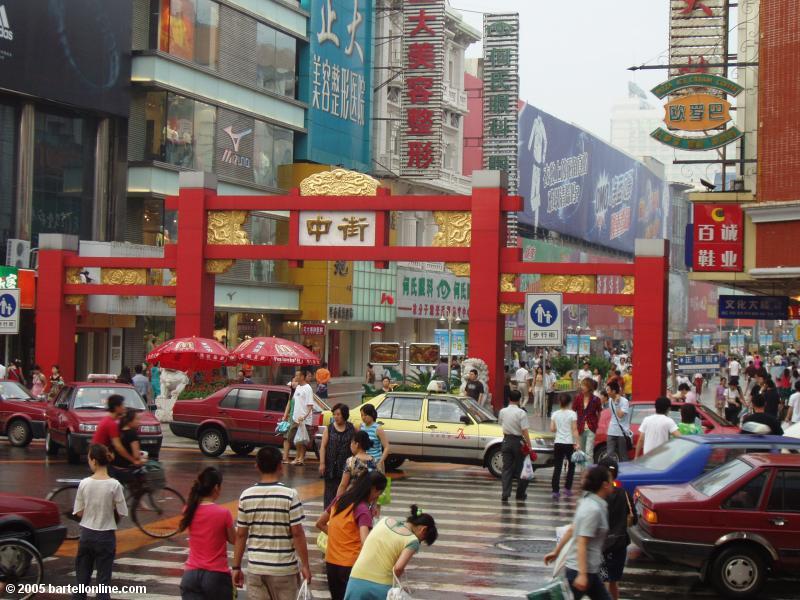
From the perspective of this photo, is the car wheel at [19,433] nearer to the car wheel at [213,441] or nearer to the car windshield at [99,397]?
the car windshield at [99,397]

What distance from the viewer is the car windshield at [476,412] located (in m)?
22.0

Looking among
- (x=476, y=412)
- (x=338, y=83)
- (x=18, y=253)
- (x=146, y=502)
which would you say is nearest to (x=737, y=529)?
(x=146, y=502)

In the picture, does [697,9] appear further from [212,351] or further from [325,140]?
[325,140]

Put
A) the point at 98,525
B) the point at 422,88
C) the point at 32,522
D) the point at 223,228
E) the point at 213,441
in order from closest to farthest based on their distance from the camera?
the point at 98,525, the point at 32,522, the point at 213,441, the point at 223,228, the point at 422,88

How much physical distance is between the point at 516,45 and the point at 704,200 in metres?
32.8

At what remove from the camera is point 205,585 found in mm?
8289

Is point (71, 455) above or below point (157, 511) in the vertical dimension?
below

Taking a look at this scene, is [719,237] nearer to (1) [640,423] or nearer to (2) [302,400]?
(1) [640,423]

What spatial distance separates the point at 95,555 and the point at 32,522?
4.22 ft

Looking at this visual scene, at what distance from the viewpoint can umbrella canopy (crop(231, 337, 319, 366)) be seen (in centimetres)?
2930

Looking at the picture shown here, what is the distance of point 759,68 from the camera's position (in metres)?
26.0

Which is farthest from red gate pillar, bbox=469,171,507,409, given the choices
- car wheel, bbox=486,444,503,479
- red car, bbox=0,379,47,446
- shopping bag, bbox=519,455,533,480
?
shopping bag, bbox=519,455,533,480

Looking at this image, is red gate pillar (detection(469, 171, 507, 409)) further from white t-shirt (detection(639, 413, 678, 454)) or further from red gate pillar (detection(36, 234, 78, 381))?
white t-shirt (detection(639, 413, 678, 454))

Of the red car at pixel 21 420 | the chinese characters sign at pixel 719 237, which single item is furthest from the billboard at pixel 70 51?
the chinese characters sign at pixel 719 237
